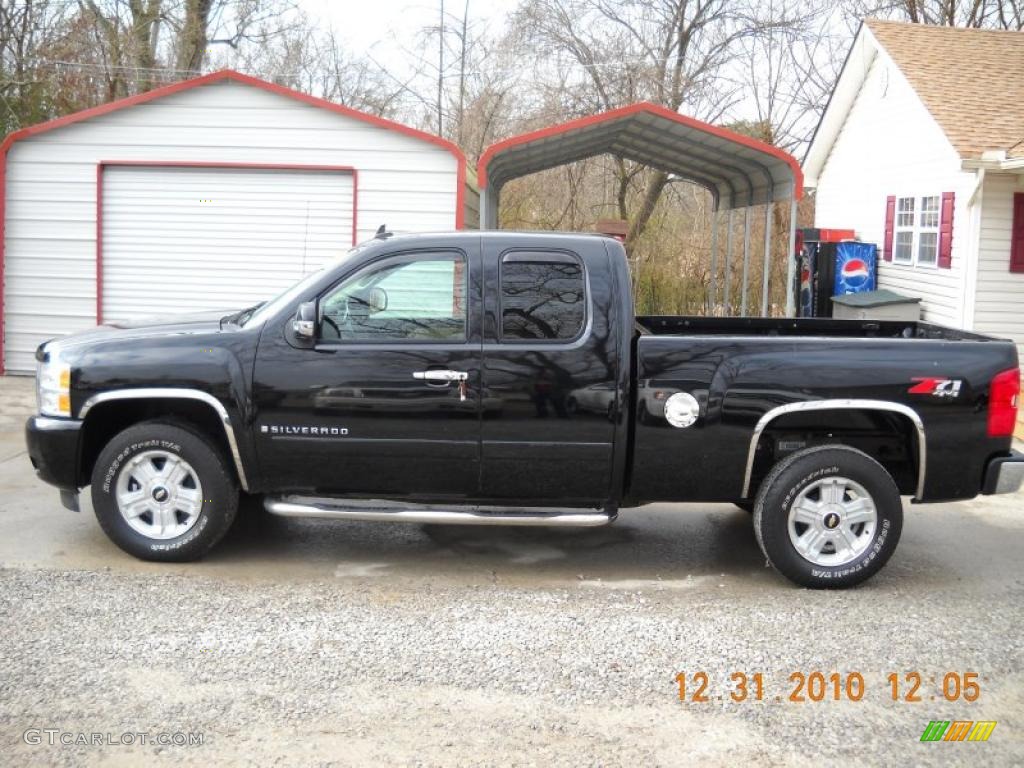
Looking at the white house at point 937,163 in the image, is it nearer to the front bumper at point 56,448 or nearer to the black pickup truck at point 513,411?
the black pickup truck at point 513,411

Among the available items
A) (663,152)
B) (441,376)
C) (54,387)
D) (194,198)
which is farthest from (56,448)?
(663,152)

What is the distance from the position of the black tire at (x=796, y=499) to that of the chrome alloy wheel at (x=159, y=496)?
3069mm

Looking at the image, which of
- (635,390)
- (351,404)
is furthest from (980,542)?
(351,404)

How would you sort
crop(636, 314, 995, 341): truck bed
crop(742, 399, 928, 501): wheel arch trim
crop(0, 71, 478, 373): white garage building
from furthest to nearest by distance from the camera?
crop(0, 71, 478, 373): white garage building < crop(636, 314, 995, 341): truck bed < crop(742, 399, 928, 501): wheel arch trim

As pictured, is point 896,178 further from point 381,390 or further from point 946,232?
point 381,390

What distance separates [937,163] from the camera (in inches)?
604

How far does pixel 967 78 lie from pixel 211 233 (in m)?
10.7

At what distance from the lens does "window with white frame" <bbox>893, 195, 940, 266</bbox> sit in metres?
15.6

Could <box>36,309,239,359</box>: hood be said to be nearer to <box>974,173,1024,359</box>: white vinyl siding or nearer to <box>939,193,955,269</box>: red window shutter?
<box>974,173,1024,359</box>: white vinyl siding

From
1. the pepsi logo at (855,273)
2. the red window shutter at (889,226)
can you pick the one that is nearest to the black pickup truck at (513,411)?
the pepsi logo at (855,273)

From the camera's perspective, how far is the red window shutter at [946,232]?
1459cm

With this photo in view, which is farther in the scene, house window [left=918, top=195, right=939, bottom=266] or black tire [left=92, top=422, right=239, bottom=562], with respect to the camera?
house window [left=918, top=195, right=939, bottom=266]

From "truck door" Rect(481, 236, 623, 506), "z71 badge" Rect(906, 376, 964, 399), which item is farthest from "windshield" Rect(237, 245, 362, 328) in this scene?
"z71 badge" Rect(906, 376, 964, 399)

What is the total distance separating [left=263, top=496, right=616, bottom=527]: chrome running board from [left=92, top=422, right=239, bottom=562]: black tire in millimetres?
272
